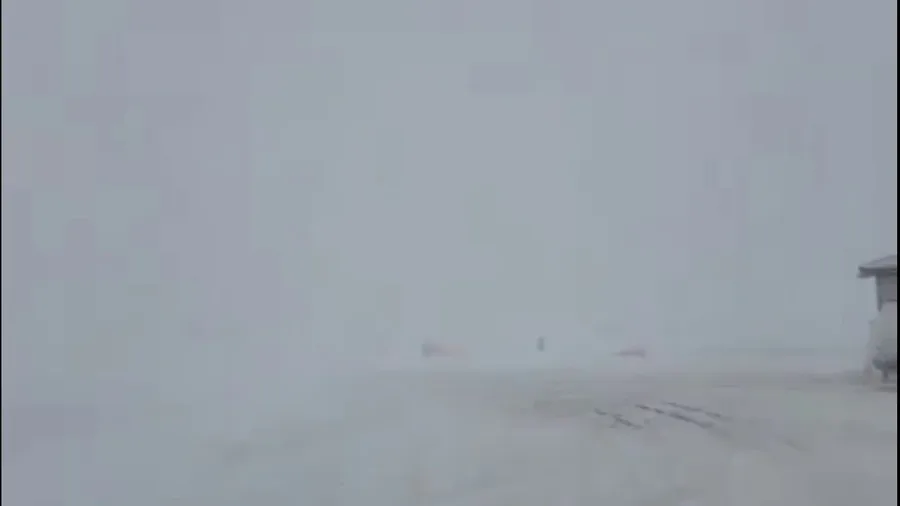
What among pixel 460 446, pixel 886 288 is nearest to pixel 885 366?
pixel 886 288

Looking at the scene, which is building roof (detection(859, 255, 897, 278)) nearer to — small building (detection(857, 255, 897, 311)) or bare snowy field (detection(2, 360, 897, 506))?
small building (detection(857, 255, 897, 311))

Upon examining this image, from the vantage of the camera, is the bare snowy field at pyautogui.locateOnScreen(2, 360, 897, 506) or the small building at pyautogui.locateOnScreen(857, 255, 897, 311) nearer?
the bare snowy field at pyautogui.locateOnScreen(2, 360, 897, 506)

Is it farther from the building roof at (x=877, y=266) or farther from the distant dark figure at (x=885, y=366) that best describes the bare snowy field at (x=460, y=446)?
the building roof at (x=877, y=266)

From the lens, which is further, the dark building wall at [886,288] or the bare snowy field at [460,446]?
the dark building wall at [886,288]

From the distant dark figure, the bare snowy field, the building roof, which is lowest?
the bare snowy field

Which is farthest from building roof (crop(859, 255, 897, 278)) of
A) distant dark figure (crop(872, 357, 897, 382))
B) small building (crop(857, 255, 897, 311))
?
distant dark figure (crop(872, 357, 897, 382))

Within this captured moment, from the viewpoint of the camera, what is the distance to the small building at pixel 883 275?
3.61 ft

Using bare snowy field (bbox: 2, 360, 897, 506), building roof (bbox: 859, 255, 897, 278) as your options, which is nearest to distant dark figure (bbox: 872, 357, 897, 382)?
bare snowy field (bbox: 2, 360, 897, 506)

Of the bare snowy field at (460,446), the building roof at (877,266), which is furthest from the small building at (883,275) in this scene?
the bare snowy field at (460,446)

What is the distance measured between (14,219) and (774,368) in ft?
3.83

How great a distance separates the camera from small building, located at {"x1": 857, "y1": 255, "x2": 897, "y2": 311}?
110 centimetres

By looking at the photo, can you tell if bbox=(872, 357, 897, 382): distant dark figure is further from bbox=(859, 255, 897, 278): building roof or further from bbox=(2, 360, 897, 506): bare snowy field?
bbox=(859, 255, 897, 278): building roof

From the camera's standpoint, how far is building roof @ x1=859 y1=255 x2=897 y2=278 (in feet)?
3.64

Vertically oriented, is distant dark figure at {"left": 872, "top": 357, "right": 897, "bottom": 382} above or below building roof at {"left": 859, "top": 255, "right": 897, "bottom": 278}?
below
